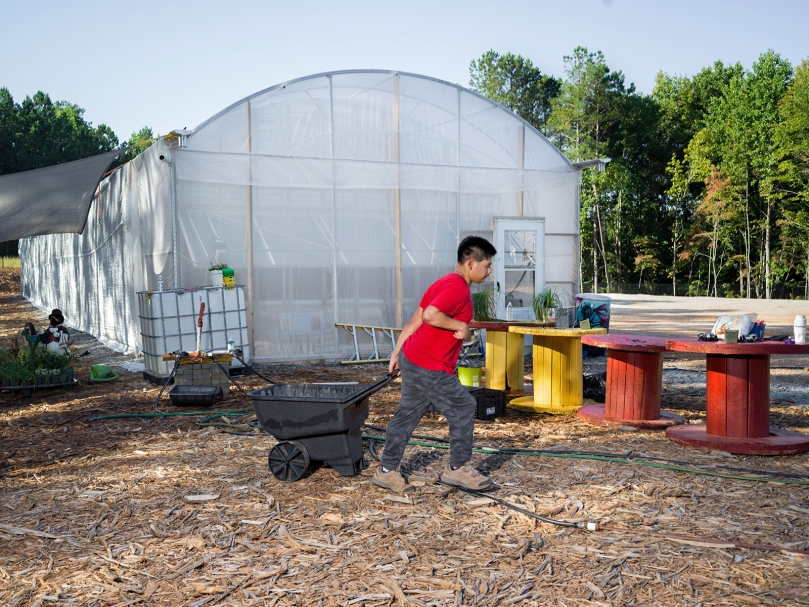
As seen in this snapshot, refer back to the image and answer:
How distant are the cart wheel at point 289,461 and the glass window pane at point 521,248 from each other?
939 centimetres

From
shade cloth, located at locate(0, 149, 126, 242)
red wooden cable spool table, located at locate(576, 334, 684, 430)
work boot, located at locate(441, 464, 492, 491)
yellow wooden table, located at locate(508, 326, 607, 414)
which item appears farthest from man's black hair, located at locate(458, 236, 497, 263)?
shade cloth, located at locate(0, 149, 126, 242)

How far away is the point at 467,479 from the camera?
5383 millimetres

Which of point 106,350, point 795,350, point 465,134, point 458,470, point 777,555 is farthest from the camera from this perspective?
point 106,350

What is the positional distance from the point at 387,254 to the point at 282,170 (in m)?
2.38

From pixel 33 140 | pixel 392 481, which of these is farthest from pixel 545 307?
pixel 33 140

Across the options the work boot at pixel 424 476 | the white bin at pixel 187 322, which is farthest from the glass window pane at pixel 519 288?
the work boot at pixel 424 476

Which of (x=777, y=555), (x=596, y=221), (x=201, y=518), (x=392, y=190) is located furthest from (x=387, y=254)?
(x=596, y=221)

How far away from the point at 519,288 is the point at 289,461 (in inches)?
370

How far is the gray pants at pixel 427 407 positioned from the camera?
5277mm

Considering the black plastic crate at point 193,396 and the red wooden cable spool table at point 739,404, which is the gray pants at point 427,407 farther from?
the black plastic crate at point 193,396

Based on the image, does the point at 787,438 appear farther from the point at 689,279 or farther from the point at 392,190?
the point at 689,279

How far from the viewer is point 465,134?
14.5 meters

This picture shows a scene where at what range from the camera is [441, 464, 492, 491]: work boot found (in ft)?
17.5

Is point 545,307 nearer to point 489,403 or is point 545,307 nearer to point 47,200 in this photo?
point 489,403
